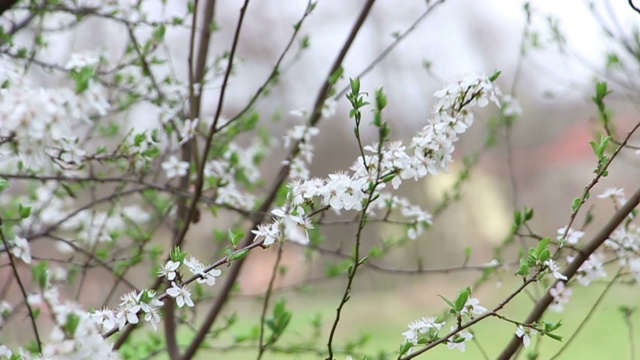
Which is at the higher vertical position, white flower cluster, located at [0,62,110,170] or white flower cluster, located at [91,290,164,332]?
white flower cluster, located at [0,62,110,170]

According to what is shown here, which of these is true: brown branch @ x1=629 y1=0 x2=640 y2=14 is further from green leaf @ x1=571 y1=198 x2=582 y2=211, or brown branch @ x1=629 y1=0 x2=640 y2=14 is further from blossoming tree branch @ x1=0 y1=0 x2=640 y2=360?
green leaf @ x1=571 y1=198 x2=582 y2=211

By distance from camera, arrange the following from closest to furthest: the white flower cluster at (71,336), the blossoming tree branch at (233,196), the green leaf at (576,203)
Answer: the white flower cluster at (71,336), the blossoming tree branch at (233,196), the green leaf at (576,203)

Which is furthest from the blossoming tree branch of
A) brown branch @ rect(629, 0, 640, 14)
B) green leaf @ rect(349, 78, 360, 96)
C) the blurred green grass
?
the blurred green grass

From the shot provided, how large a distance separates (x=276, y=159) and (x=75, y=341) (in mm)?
3183

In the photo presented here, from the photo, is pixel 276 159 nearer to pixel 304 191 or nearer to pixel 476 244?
pixel 476 244

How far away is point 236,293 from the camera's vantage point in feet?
4.45

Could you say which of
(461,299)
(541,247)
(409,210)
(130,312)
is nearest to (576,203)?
(541,247)

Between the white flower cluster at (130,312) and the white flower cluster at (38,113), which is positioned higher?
the white flower cluster at (38,113)

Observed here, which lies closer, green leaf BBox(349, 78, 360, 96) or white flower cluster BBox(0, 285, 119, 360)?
white flower cluster BBox(0, 285, 119, 360)

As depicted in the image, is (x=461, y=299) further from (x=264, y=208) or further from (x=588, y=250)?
(x=264, y=208)

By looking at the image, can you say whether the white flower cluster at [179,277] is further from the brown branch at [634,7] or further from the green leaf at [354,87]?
the brown branch at [634,7]

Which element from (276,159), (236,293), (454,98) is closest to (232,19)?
(276,159)

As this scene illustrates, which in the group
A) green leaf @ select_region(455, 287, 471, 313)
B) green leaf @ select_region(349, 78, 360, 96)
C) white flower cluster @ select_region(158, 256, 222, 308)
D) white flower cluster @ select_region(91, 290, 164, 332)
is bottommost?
green leaf @ select_region(455, 287, 471, 313)

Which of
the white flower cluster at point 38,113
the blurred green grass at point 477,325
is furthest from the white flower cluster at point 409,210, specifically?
the blurred green grass at point 477,325
